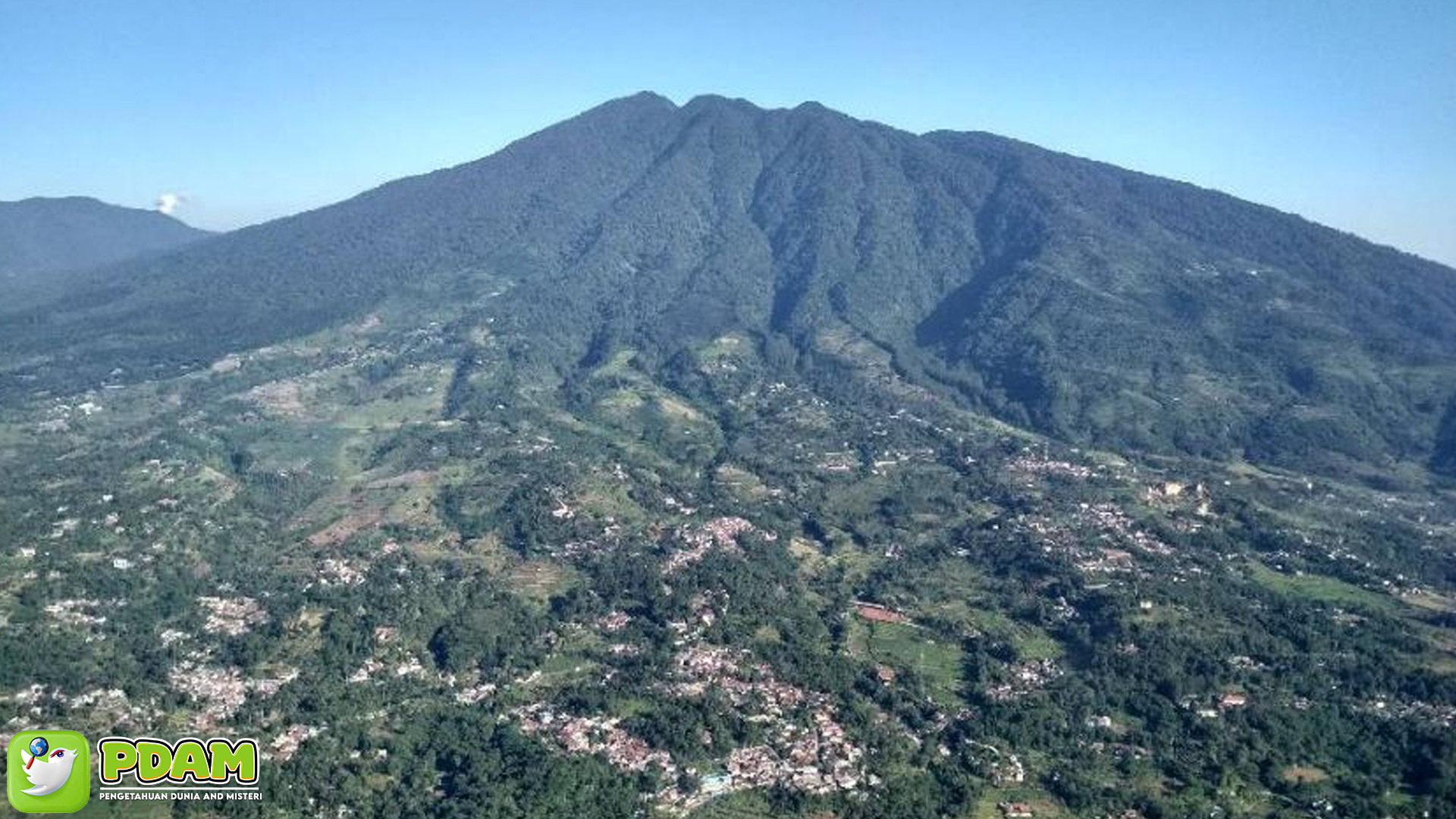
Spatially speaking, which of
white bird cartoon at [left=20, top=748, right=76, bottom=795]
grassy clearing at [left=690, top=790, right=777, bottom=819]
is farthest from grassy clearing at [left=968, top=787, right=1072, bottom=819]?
white bird cartoon at [left=20, top=748, right=76, bottom=795]

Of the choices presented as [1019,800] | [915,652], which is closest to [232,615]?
[915,652]

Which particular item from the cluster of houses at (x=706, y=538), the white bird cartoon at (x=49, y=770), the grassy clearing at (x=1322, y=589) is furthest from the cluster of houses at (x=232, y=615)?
the grassy clearing at (x=1322, y=589)

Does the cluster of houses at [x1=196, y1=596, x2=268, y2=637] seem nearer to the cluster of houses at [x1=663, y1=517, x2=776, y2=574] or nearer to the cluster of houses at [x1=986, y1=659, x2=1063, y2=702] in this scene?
the cluster of houses at [x1=663, y1=517, x2=776, y2=574]

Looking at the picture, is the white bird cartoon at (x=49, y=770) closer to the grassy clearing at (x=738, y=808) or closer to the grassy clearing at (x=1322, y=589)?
the grassy clearing at (x=738, y=808)

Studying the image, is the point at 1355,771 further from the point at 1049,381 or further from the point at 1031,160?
the point at 1031,160

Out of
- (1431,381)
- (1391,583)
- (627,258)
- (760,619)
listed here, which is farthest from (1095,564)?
(627,258)

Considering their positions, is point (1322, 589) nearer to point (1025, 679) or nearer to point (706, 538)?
point (1025, 679)
